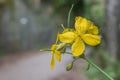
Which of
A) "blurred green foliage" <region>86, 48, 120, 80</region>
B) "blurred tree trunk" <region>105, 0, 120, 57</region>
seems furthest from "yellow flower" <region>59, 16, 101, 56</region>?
"blurred tree trunk" <region>105, 0, 120, 57</region>

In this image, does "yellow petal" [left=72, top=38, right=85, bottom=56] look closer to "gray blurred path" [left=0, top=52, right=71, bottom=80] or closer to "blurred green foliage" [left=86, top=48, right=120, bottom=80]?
"blurred green foliage" [left=86, top=48, right=120, bottom=80]

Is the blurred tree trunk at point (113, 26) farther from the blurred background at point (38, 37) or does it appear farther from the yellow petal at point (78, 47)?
the yellow petal at point (78, 47)

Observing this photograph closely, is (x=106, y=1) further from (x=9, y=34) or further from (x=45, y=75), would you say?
(x=9, y=34)

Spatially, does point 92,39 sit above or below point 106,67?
above

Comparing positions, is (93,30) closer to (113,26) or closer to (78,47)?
(78,47)

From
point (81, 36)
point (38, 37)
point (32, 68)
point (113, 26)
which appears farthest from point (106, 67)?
point (38, 37)

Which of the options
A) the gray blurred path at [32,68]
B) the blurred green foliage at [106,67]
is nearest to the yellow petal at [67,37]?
the blurred green foliage at [106,67]
